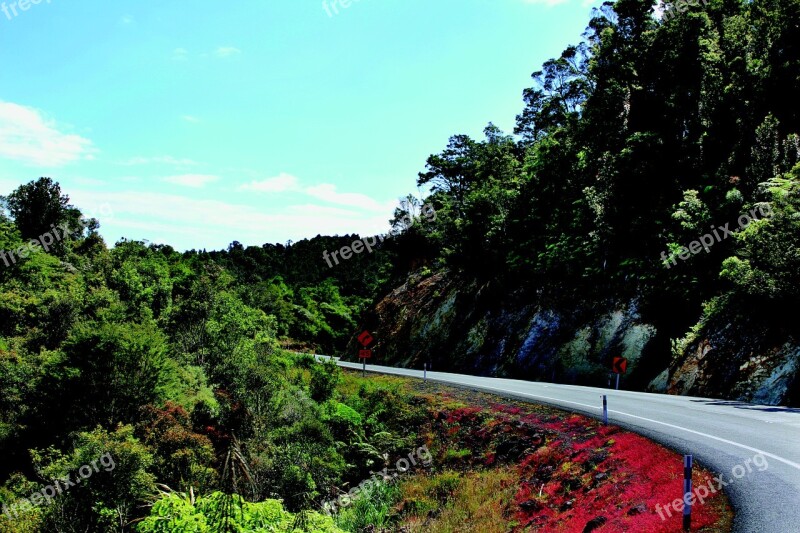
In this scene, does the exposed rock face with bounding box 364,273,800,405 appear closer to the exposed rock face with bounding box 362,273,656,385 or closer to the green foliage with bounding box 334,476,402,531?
the exposed rock face with bounding box 362,273,656,385

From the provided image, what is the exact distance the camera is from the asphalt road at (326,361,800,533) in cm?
747

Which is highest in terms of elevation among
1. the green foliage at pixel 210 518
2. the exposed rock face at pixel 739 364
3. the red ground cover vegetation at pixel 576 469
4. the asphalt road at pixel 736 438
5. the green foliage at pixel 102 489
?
the exposed rock face at pixel 739 364

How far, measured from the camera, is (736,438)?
37.7ft

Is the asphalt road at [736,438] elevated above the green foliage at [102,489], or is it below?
above

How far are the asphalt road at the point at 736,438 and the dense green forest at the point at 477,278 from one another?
6530mm

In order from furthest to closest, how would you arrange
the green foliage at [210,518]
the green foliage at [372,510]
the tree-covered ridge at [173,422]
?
1. the tree-covered ridge at [173,422]
2. the green foliage at [372,510]
3. the green foliage at [210,518]

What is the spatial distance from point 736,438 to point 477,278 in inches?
1247

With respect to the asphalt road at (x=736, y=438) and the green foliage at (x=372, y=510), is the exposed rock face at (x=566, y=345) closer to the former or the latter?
the asphalt road at (x=736, y=438)

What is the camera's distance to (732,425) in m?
13.0

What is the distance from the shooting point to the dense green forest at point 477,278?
1970cm

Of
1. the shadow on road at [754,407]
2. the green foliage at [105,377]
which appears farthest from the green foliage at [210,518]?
the green foliage at [105,377]

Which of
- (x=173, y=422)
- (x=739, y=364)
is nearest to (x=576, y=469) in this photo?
(x=739, y=364)

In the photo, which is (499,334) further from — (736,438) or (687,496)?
(687,496)

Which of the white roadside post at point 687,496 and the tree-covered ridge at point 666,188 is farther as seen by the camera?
the tree-covered ridge at point 666,188
